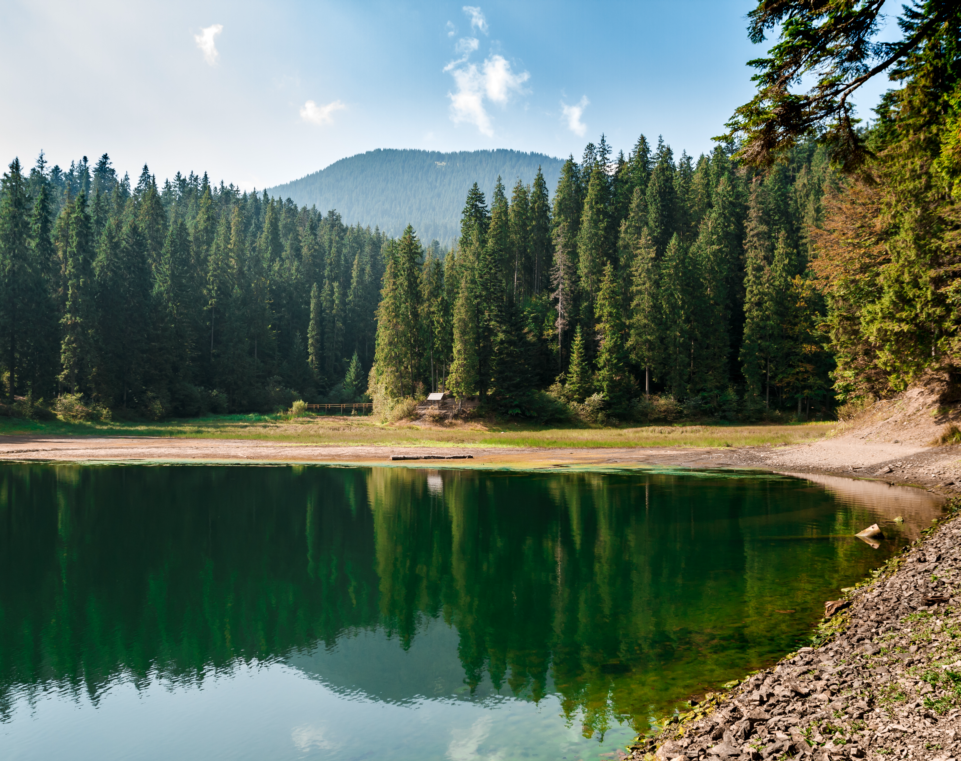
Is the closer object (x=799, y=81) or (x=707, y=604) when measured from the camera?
(x=799, y=81)

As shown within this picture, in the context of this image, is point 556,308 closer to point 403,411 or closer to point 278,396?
point 403,411

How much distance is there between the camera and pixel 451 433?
172 feet

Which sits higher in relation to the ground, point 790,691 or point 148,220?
point 148,220

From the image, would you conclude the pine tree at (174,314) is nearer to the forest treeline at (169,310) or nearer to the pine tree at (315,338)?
the forest treeline at (169,310)

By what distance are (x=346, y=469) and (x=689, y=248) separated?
46785mm

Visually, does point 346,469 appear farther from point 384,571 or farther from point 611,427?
point 611,427

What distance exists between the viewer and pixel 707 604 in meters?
11.7

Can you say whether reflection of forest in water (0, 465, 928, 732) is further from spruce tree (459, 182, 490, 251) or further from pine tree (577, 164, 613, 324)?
spruce tree (459, 182, 490, 251)

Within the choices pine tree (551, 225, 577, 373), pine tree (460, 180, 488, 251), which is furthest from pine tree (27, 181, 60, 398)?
pine tree (551, 225, 577, 373)

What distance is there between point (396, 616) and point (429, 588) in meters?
1.84

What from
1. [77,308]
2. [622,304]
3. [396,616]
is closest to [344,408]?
[77,308]

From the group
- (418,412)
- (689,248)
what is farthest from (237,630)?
(689,248)

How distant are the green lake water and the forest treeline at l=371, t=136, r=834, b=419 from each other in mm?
37270

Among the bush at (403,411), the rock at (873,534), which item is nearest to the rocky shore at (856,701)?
the rock at (873,534)
